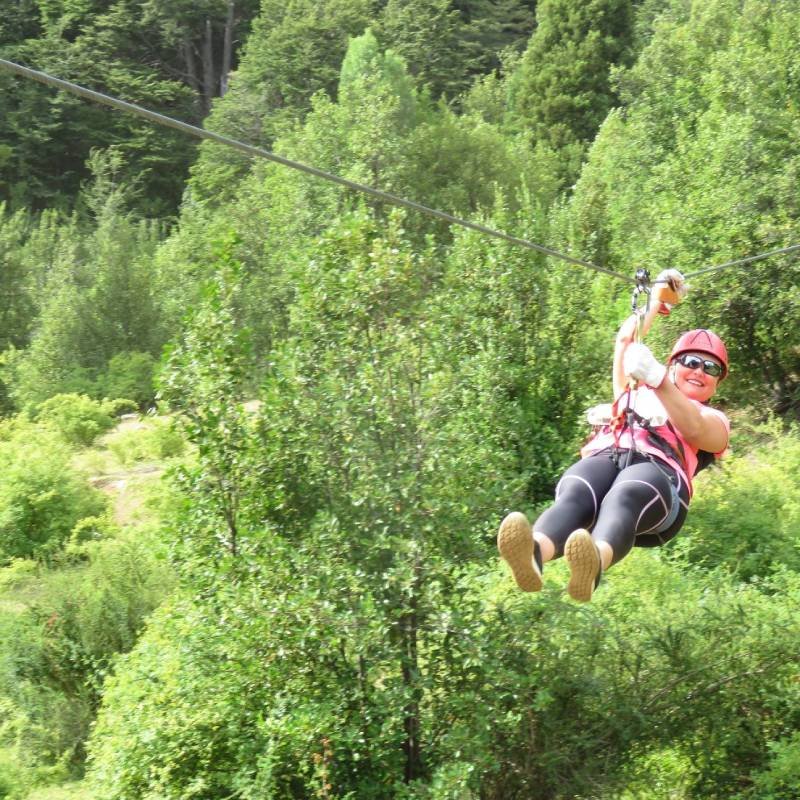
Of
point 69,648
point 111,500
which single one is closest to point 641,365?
point 69,648

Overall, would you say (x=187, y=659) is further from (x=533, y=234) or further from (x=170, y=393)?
(x=533, y=234)

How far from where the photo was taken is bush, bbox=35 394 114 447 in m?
19.6

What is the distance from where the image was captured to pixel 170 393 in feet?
25.3

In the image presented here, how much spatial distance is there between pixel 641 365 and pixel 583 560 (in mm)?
981

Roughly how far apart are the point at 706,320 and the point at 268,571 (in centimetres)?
917

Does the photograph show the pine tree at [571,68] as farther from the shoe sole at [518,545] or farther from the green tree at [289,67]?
the shoe sole at [518,545]

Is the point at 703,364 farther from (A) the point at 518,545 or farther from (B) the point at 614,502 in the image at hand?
(A) the point at 518,545

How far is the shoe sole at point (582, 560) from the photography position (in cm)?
466

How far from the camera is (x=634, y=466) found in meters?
5.45

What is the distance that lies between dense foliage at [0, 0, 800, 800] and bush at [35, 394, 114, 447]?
→ 0.06 meters

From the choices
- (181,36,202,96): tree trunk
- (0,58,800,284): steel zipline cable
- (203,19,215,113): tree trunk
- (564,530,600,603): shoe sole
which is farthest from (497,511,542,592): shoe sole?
(203,19,215,113): tree trunk

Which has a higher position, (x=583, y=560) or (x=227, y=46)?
(x=583, y=560)

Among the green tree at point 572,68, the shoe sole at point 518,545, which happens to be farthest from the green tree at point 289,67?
the shoe sole at point 518,545

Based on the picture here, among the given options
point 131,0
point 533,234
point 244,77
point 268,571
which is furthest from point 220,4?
point 268,571
